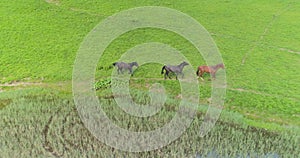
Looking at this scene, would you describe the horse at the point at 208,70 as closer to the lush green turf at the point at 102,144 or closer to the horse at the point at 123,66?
the lush green turf at the point at 102,144

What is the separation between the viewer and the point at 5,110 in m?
11.5

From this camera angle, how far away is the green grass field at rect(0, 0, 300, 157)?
33.2 feet

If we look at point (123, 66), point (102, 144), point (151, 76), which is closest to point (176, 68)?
point (151, 76)

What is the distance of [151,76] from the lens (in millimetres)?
14031

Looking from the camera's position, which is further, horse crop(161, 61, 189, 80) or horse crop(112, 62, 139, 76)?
horse crop(112, 62, 139, 76)

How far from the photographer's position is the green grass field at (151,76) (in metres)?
10.1

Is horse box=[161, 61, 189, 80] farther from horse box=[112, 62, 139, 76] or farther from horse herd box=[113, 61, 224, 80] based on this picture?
horse box=[112, 62, 139, 76]

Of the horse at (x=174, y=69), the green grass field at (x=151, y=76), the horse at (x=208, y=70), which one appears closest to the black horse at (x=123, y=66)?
the green grass field at (x=151, y=76)

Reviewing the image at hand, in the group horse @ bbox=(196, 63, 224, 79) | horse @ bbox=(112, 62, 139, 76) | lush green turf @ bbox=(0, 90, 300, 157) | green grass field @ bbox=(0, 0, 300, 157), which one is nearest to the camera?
lush green turf @ bbox=(0, 90, 300, 157)

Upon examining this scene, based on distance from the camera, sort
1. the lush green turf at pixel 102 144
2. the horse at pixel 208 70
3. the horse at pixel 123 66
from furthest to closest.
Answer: the horse at pixel 123 66 → the horse at pixel 208 70 → the lush green turf at pixel 102 144

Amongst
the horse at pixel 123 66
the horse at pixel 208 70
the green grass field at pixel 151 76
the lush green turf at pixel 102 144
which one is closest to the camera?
the lush green turf at pixel 102 144

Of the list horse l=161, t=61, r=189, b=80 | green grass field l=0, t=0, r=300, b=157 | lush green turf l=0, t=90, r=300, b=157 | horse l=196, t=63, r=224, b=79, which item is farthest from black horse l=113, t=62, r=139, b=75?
horse l=196, t=63, r=224, b=79

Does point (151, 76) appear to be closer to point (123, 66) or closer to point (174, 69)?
point (174, 69)

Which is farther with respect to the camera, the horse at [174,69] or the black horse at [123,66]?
the black horse at [123,66]
